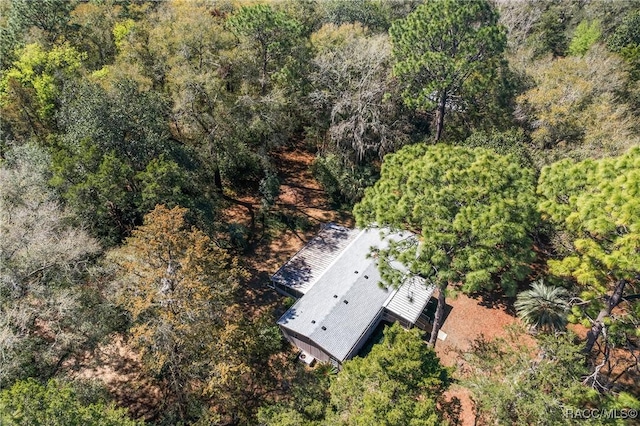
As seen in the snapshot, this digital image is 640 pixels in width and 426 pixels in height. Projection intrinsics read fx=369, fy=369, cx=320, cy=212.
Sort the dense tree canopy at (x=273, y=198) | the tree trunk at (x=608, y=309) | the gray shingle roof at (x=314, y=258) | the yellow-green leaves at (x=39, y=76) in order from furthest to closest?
1. the yellow-green leaves at (x=39, y=76)
2. the gray shingle roof at (x=314, y=258)
3. the tree trunk at (x=608, y=309)
4. the dense tree canopy at (x=273, y=198)

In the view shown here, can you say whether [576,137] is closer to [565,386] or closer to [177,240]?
[565,386]

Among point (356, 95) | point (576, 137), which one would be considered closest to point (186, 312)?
point (356, 95)

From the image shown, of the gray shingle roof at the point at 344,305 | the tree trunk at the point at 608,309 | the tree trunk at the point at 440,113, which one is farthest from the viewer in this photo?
the tree trunk at the point at 440,113

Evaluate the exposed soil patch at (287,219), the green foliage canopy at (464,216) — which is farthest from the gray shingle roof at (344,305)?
the exposed soil patch at (287,219)

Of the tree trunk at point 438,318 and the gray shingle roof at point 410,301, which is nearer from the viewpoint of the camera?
the tree trunk at point 438,318

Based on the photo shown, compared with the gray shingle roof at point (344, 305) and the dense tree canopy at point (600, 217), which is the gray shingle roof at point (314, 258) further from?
the dense tree canopy at point (600, 217)

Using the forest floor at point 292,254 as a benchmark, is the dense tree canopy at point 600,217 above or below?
above

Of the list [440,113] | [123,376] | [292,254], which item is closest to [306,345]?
[292,254]

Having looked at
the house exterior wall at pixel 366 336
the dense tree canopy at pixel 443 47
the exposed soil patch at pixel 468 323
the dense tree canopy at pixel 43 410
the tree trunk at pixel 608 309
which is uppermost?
the dense tree canopy at pixel 443 47
